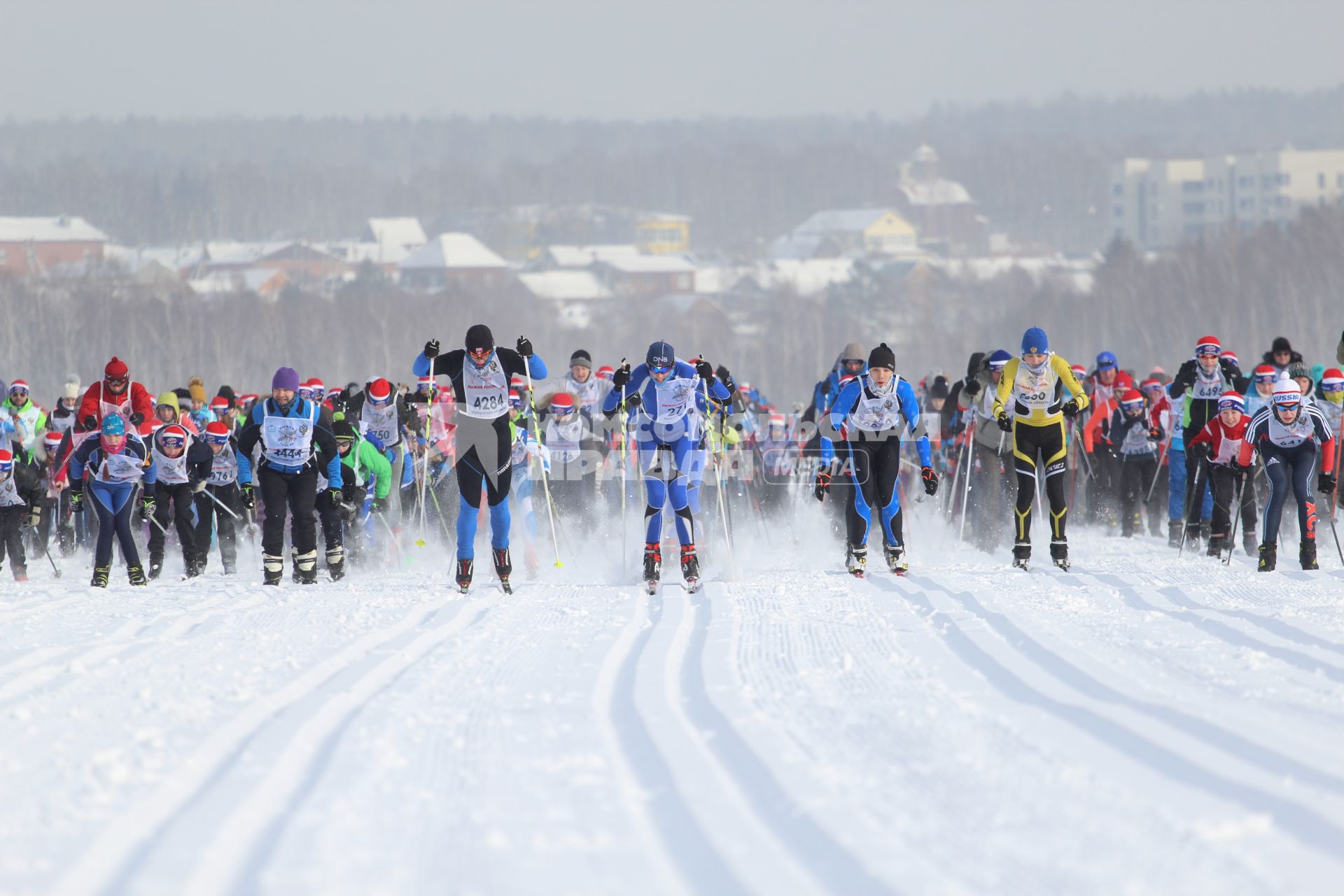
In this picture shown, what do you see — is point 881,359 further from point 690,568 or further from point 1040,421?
point 690,568

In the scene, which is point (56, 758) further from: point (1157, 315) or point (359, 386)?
point (1157, 315)

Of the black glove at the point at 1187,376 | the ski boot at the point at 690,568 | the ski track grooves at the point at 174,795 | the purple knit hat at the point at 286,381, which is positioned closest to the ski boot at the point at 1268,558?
the black glove at the point at 1187,376

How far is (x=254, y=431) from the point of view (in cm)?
1144

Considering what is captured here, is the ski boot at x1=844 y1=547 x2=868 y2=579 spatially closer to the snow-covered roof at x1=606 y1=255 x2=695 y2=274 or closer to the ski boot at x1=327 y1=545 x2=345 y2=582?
the ski boot at x1=327 y1=545 x2=345 y2=582

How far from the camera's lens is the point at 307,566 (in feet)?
38.0

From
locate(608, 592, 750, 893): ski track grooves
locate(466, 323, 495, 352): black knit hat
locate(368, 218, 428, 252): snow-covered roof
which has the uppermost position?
locate(368, 218, 428, 252): snow-covered roof

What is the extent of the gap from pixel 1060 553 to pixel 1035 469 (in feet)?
2.14

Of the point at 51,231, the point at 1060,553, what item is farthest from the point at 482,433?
the point at 51,231

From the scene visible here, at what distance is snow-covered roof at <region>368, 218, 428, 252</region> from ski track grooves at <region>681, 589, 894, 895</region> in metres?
150

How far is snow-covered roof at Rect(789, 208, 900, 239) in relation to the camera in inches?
6634

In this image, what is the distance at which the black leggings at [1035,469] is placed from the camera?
11375 mm

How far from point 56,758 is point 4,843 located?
999 millimetres

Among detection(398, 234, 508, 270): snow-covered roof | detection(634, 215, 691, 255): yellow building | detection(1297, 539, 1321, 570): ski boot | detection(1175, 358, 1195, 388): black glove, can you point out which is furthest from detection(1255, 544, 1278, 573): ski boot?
detection(634, 215, 691, 255): yellow building

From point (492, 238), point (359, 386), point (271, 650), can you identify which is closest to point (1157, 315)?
point (359, 386)
